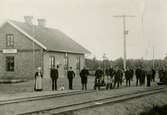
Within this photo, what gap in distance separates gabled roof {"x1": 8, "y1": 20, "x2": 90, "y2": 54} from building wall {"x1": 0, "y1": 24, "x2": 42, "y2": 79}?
1.78ft

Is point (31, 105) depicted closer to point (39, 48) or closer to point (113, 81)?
point (113, 81)

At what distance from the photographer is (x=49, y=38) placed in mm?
39344

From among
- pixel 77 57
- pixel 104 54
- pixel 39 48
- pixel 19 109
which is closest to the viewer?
pixel 19 109

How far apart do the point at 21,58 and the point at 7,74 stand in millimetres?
2018

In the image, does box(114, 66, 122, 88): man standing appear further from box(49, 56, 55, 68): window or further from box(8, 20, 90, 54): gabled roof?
box(49, 56, 55, 68): window

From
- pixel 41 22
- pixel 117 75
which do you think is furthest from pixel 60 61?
pixel 117 75

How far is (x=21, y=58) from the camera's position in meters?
35.7

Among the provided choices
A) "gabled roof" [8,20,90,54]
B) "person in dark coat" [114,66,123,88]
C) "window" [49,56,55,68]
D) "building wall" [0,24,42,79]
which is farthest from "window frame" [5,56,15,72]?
"person in dark coat" [114,66,123,88]

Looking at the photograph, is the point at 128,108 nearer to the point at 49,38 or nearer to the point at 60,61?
the point at 60,61

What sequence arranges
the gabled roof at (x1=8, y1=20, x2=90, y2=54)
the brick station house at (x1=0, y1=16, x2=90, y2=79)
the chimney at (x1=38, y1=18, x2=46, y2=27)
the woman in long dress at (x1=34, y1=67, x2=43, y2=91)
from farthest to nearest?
the chimney at (x1=38, y1=18, x2=46, y2=27) < the gabled roof at (x1=8, y1=20, x2=90, y2=54) < the brick station house at (x1=0, y1=16, x2=90, y2=79) < the woman in long dress at (x1=34, y1=67, x2=43, y2=91)

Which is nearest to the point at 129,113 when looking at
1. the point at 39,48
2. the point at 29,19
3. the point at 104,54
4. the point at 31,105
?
the point at 31,105

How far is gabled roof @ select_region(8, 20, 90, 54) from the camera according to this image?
3562 cm

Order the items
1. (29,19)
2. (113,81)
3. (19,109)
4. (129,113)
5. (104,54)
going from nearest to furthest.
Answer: (19,109)
(129,113)
(113,81)
(29,19)
(104,54)

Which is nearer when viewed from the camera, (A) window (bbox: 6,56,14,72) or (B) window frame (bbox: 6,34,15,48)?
(A) window (bbox: 6,56,14,72)
